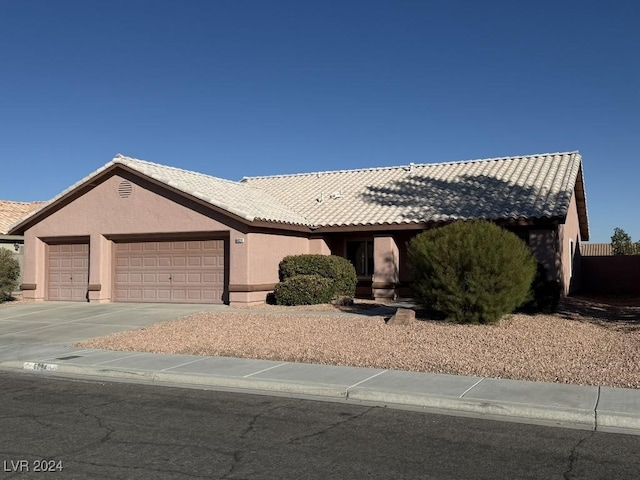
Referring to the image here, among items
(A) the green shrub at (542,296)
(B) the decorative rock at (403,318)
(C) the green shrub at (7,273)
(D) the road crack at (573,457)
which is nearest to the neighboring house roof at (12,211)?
(C) the green shrub at (7,273)

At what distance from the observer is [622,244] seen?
42906 mm

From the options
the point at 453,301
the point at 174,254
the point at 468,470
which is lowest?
the point at 468,470

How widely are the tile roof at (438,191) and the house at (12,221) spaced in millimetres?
11465

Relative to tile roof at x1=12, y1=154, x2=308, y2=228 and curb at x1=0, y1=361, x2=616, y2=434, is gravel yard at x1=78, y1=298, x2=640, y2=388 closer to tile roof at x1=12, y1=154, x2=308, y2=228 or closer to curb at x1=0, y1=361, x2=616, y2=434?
curb at x1=0, y1=361, x2=616, y2=434

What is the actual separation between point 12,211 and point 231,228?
66.7 ft

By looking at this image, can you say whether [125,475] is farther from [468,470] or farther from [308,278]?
[308,278]

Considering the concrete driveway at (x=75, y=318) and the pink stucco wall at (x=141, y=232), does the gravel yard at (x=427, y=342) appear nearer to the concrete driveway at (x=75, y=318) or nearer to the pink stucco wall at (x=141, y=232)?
the concrete driveway at (x=75, y=318)

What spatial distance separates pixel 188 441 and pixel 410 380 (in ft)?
13.4

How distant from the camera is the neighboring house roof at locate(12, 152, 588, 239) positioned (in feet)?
73.8

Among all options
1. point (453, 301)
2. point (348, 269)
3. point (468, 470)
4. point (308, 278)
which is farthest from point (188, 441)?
point (348, 269)

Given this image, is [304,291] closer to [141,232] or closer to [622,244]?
[141,232]

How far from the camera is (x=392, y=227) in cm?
2350

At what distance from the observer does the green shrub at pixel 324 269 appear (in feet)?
72.6

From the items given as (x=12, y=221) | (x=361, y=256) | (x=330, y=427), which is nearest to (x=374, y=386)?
(x=330, y=427)
